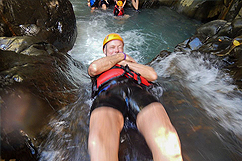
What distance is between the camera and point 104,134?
5.43 ft

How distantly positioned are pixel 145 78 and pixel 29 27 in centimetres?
439

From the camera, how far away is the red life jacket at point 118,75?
247 cm

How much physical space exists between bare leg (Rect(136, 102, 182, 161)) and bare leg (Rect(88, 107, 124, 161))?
38 cm

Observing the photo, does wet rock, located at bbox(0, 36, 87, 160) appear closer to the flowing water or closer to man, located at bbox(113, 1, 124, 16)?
the flowing water

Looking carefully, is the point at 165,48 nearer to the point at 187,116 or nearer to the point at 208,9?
the point at 187,116

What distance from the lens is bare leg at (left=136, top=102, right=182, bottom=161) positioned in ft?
4.99

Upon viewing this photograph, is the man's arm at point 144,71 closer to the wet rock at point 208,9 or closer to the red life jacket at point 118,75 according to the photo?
the red life jacket at point 118,75

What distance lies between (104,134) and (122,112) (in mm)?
516

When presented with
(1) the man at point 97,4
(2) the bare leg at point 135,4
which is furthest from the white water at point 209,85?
(1) the man at point 97,4

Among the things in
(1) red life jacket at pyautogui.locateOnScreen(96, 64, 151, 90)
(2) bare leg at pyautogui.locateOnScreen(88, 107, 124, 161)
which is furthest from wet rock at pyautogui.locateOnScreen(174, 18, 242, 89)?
(2) bare leg at pyautogui.locateOnScreen(88, 107, 124, 161)

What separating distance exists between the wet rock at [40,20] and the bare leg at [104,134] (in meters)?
3.85

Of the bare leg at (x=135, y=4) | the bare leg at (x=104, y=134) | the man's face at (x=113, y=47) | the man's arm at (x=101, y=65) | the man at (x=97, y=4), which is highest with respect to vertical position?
the bare leg at (x=135, y=4)

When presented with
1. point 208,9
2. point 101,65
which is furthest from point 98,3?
point 101,65

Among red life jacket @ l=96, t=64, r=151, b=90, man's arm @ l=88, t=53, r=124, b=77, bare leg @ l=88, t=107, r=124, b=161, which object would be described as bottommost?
bare leg @ l=88, t=107, r=124, b=161
